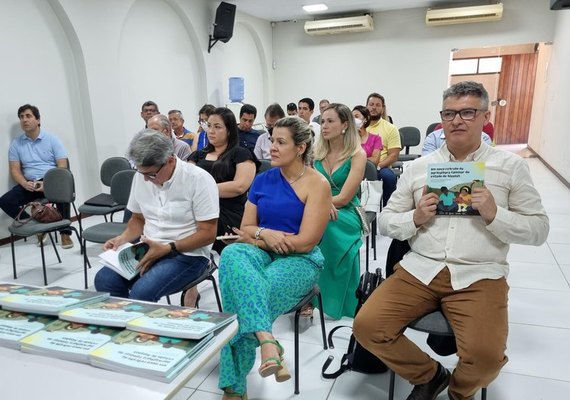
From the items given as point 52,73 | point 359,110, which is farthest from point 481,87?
point 52,73

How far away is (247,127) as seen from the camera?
14.4ft

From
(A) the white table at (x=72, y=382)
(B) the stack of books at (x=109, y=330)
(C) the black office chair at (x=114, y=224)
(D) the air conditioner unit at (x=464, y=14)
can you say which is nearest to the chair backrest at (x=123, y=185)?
(C) the black office chair at (x=114, y=224)

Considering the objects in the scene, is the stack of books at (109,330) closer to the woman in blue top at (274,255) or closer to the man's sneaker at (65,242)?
the woman in blue top at (274,255)

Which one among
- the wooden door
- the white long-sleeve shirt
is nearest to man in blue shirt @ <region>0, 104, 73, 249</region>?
the white long-sleeve shirt

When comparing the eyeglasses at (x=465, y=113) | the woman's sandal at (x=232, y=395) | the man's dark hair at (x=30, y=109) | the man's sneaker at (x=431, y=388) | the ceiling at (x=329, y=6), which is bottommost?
the woman's sandal at (x=232, y=395)

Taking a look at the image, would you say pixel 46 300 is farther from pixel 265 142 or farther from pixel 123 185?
pixel 265 142

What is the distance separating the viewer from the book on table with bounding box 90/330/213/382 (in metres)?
0.90

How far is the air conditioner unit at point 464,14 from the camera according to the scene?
22.7 feet

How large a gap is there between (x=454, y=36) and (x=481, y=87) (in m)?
7.06

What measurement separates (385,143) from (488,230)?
2.73m

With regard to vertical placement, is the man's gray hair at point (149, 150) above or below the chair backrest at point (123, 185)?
above

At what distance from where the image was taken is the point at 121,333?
1.06 m

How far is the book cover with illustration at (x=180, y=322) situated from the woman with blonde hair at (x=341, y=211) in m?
1.28

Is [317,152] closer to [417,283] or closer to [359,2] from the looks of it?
[417,283]
